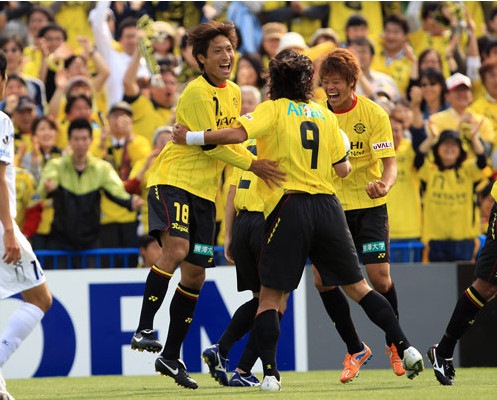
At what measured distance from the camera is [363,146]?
8.52 meters

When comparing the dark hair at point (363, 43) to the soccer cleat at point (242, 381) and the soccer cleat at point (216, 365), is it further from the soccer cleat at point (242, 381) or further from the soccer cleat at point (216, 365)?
the soccer cleat at point (242, 381)

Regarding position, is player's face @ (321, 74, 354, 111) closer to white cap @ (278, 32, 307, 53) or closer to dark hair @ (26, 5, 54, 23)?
white cap @ (278, 32, 307, 53)

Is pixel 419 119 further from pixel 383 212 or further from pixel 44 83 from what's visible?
pixel 44 83

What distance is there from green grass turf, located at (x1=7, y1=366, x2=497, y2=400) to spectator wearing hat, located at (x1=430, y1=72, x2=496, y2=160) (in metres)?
3.44

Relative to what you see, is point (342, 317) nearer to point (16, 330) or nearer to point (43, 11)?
point (16, 330)

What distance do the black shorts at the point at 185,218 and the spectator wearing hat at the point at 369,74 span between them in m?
5.26

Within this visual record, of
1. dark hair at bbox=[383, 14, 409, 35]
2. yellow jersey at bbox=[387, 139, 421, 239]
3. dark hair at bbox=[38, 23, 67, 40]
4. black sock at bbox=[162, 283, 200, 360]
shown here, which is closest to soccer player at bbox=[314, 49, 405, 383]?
black sock at bbox=[162, 283, 200, 360]

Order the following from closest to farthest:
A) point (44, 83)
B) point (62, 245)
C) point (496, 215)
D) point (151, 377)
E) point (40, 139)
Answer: point (496, 215), point (151, 377), point (62, 245), point (40, 139), point (44, 83)

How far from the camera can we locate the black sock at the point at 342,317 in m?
8.21

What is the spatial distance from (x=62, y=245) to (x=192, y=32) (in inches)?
155

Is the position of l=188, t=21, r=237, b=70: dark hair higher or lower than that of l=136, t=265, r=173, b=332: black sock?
higher

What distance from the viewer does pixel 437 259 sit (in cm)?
1129

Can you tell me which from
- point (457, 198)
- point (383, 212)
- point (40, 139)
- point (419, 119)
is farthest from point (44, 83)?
point (383, 212)

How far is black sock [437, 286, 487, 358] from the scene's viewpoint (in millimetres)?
7707
